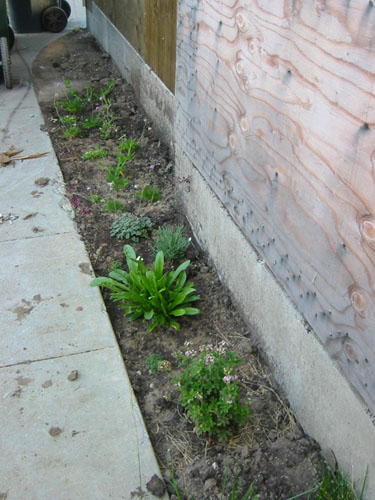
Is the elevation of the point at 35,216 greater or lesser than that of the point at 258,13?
lesser

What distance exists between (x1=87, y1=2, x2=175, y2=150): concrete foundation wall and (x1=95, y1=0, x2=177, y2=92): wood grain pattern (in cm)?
9

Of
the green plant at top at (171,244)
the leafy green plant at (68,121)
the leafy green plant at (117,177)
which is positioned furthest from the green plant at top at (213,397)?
the leafy green plant at (68,121)

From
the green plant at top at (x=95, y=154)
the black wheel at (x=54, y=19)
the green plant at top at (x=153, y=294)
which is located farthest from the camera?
the black wheel at (x=54, y=19)

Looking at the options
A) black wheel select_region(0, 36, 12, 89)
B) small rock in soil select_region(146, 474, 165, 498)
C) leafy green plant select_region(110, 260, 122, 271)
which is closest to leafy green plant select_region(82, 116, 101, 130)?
black wheel select_region(0, 36, 12, 89)

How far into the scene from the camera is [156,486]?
2309mm

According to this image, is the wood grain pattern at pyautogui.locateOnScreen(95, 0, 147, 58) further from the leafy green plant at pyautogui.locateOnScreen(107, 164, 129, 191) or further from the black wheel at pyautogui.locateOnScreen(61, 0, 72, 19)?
the black wheel at pyautogui.locateOnScreen(61, 0, 72, 19)

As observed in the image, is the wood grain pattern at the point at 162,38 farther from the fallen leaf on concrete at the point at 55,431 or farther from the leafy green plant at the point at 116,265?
the fallen leaf on concrete at the point at 55,431

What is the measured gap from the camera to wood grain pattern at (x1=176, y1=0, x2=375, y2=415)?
183cm

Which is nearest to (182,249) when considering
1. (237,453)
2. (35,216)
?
(35,216)

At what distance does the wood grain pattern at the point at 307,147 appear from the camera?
5.99 ft

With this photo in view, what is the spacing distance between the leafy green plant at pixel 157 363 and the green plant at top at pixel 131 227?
1126 millimetres

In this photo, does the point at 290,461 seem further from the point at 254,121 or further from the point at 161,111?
the point at 161,111

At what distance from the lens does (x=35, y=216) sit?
4109 millimetres

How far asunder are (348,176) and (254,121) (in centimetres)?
83
